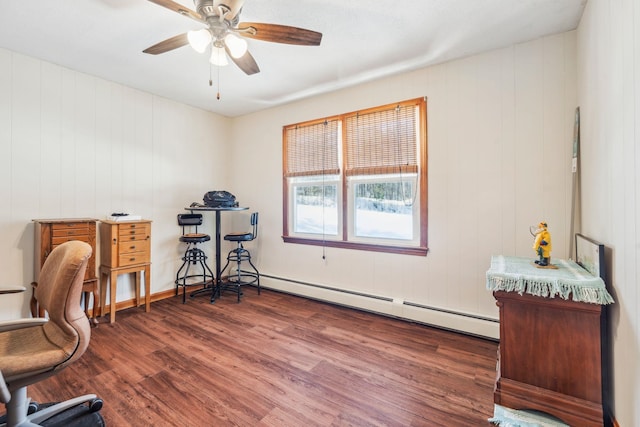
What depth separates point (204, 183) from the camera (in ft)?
13.8

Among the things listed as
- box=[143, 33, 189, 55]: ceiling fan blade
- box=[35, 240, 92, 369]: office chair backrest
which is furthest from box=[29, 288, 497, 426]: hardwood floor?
box=[143, 33, 189, 55]: ceiling fan blade

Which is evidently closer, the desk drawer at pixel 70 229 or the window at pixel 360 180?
the desk drawer at pixel 70 229

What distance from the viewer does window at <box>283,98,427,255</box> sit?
294cm

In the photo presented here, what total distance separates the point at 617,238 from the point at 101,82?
4.53m

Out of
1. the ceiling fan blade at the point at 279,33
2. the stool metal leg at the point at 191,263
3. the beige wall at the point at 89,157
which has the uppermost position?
the ceiling fan blade at the point at 279,33

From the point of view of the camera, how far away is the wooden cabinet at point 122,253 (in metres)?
2.93

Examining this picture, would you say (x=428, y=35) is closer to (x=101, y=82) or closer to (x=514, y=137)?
(x=514, y=137)

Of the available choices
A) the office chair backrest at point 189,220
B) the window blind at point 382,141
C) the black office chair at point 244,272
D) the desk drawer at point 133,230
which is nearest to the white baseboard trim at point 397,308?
the black office chair at point 244,272

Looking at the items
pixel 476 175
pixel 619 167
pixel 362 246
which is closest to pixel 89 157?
pixel 362 246

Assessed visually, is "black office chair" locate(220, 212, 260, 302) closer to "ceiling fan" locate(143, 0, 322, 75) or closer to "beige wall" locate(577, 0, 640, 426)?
"ceiling fan" locate(143, 0, 322, 75)

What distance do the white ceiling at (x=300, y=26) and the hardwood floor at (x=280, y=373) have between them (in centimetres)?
257

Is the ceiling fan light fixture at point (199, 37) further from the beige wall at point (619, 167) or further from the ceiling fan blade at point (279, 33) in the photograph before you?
the beige wall at point (619, 167)

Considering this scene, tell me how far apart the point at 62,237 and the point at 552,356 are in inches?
149

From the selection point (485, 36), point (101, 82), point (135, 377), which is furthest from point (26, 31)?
point (485, 36)
